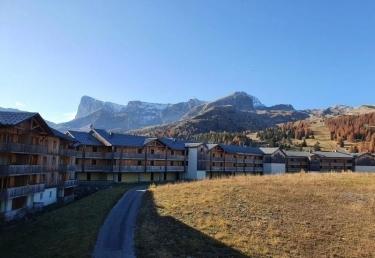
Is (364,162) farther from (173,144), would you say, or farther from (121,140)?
(121,140)

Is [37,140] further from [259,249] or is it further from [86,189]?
[259,249]

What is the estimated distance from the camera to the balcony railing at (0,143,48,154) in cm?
4870

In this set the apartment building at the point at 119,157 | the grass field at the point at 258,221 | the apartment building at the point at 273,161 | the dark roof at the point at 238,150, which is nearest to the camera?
the grass field at the point at 258,221

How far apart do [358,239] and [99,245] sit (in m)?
25.7

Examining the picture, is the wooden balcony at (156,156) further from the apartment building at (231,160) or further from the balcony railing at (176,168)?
the apartment building at (231,160)

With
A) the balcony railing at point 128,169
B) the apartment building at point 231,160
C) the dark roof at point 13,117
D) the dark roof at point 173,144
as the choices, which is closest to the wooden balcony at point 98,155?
the balcony railing at point 128,169

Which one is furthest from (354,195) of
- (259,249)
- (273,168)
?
(273,168)

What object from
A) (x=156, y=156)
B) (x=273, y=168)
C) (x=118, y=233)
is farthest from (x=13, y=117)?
(x=273, y=168)

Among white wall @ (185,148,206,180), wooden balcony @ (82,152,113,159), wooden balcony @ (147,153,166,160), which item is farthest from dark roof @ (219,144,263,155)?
wooden balcony @ (82,152,113,159)

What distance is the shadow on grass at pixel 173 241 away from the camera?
32875 mm

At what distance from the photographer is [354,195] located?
2340 inches

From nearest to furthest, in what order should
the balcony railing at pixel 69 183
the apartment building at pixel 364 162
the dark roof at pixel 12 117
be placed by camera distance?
the dark roof at pixel 12 117
the balcony railing at pixel 69 183
the apartment building at pixel 364 162

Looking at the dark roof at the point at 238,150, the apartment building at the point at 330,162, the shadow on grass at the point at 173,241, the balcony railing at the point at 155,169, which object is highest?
the dark roof at the point at 238,150

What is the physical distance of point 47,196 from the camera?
62.0m
